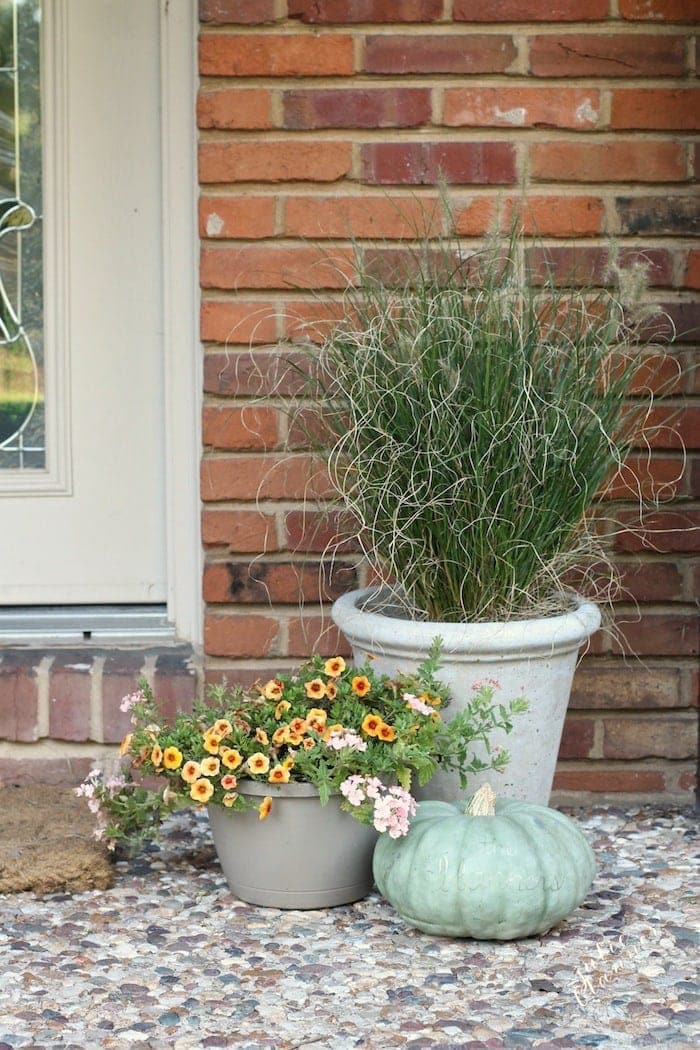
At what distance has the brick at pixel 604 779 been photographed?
2.75m

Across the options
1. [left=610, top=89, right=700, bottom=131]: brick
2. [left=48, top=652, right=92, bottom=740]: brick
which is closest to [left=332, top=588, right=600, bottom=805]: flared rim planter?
[left=48, top=652, right=92, bottom=740]: brick

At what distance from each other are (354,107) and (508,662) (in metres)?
1.11

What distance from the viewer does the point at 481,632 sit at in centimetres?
225

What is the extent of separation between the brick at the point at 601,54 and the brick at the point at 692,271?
1.18 feet

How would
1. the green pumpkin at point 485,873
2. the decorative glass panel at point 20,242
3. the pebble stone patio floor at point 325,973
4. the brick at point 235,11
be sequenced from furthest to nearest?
1. the decorative glass panel at point 20,242
2. the brick at point 235,11
3. the green pumpkin at point 485,873
4. the pebble stone patio floor at point 325,973

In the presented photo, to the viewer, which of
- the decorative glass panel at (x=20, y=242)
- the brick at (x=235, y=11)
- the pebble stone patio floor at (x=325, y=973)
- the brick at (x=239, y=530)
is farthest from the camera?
the decorative glass panel at (x=20, y=242)

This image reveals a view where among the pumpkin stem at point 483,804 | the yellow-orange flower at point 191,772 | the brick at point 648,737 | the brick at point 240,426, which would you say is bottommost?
the brick at point 648,737

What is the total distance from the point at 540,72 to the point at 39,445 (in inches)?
50.0

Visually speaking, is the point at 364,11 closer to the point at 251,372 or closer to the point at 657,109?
the point at 657,109

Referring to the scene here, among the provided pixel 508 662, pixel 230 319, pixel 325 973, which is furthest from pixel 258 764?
pixel 230 319

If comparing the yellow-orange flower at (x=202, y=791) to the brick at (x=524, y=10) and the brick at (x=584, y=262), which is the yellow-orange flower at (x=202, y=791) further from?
the brick at (x=524, y=10)

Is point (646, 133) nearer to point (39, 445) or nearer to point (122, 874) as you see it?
point (39, 445)

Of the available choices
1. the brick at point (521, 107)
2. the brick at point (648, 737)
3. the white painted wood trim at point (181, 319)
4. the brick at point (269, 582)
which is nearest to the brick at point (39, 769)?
the white painted wood trim at point (181, 319)

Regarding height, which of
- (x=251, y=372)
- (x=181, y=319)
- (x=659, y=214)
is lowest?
(x=251, y=372)
